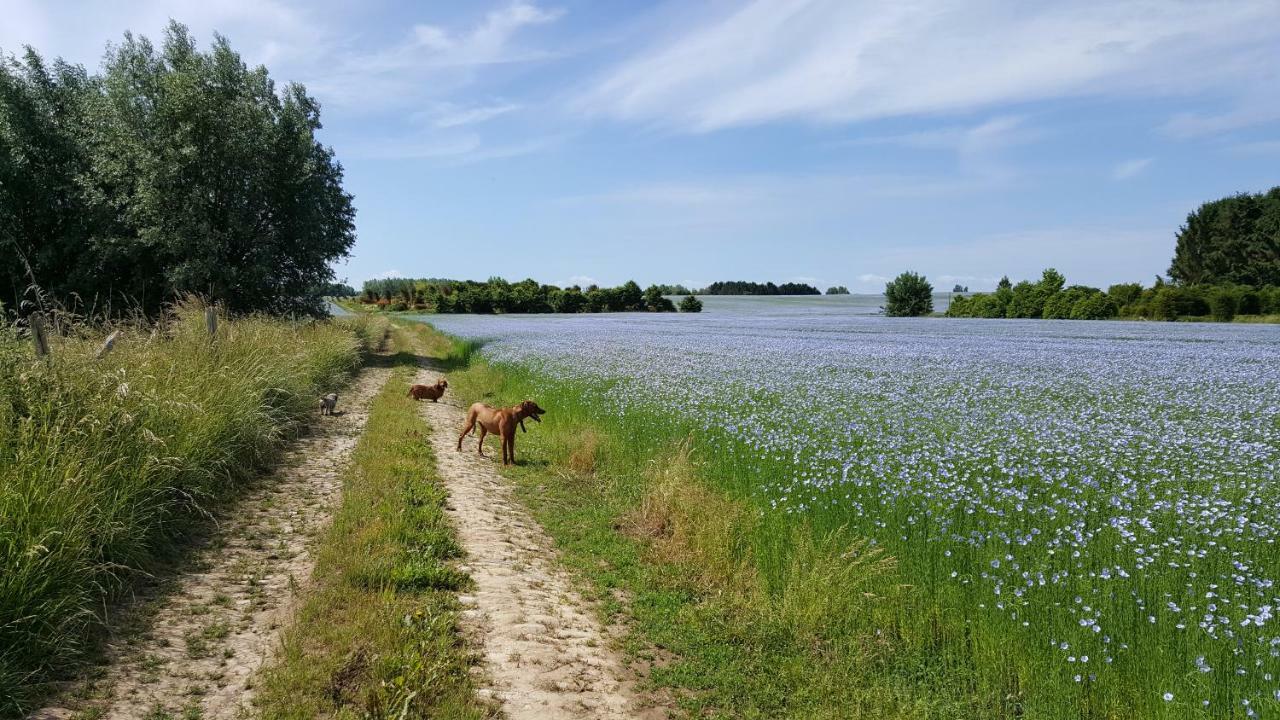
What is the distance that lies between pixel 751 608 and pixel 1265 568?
133 inches

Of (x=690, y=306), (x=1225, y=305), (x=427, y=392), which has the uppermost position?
(x=1225, y=305)

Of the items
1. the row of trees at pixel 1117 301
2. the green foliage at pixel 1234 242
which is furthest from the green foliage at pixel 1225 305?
the green foliage at pixel 1234 242

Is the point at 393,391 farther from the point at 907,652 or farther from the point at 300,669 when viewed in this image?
the point at 907,652

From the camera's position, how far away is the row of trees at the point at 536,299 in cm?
8731

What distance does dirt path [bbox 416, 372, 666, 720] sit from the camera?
404cm

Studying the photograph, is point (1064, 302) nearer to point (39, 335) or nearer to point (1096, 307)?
point (1096, 307)

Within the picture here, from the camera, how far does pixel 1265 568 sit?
4.41 m

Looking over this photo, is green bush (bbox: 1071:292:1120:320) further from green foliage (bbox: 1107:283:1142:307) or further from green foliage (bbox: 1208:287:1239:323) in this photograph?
green foliage (bbox: 1208:287:1239:323)

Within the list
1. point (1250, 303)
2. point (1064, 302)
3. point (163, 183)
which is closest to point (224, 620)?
point (163, 183)

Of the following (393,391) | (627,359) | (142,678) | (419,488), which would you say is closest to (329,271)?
(393,391)

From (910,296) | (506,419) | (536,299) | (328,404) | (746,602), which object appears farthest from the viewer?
(536,299)

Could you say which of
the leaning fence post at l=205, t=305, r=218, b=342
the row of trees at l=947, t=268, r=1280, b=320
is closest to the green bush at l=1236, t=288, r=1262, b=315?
the row of trees at l=947, t=268, r=1280, b=320

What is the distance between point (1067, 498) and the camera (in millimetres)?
5781

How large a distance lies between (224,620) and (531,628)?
2220 mm
